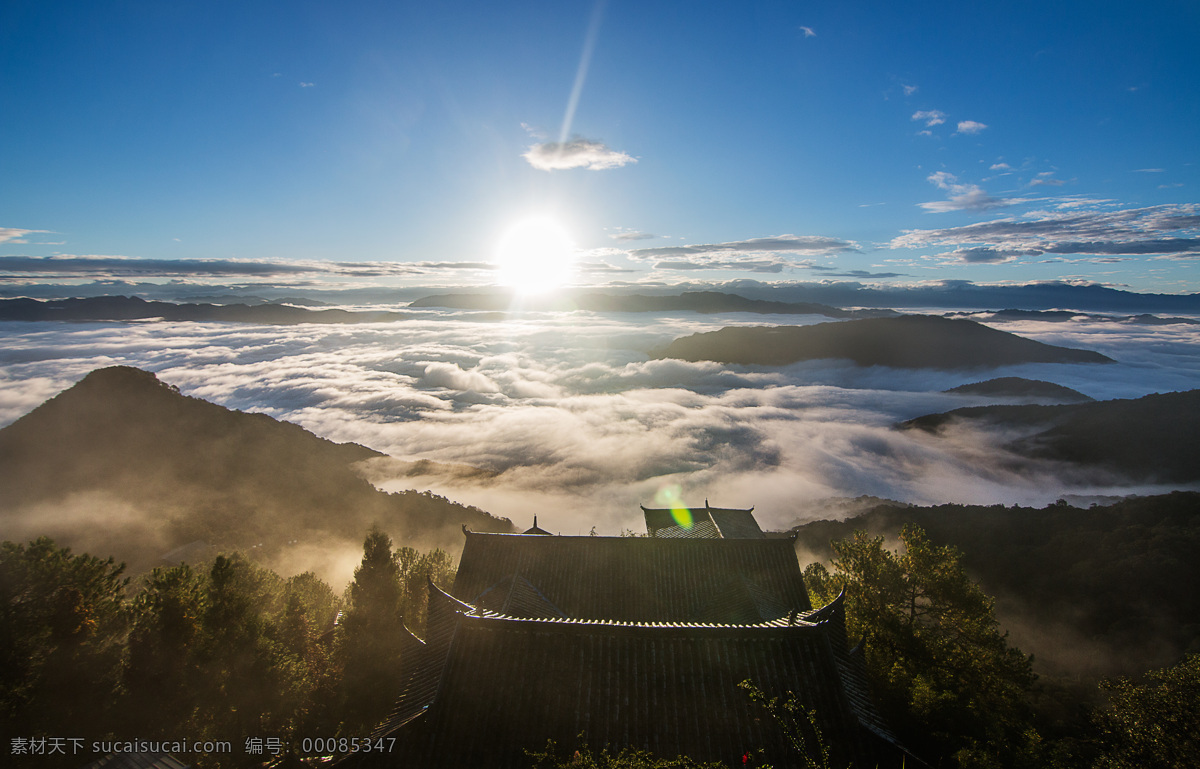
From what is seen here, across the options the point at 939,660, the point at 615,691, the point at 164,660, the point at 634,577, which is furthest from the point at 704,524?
the point at 164,660

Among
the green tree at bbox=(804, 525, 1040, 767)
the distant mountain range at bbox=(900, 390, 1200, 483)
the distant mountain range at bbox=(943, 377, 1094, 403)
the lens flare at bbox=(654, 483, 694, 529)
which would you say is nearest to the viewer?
the green tree at bbox=(804, 525, 1040, 767)

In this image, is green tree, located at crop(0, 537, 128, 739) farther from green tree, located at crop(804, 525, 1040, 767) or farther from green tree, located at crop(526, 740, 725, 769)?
green tree, located at crop(804, 525, 1040, 767)

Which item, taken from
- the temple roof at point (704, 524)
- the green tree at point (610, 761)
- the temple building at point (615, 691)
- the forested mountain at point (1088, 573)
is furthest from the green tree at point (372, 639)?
the forested mountain at point (1088, 573)

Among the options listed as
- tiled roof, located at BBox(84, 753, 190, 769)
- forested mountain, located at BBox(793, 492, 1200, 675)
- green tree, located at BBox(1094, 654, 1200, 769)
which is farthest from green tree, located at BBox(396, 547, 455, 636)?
forested mountain, located at BBox(793, 492, 1200, 675)

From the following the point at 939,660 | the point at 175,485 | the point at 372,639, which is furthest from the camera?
the point at 175,485

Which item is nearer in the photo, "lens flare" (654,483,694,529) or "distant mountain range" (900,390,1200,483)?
"lens flare" (654,483,694,529)

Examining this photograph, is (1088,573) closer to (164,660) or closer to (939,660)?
(939,660)
